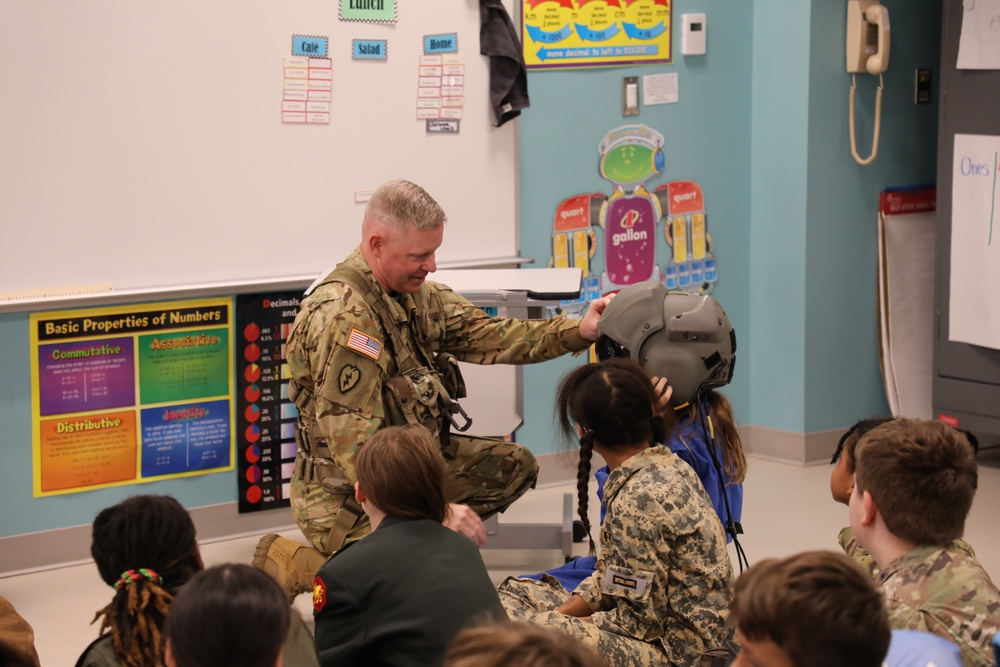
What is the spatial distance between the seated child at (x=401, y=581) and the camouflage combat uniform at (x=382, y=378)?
2.58 ft

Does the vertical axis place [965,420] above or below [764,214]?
below

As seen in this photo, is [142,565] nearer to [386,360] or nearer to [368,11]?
[386,360]

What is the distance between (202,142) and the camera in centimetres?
404

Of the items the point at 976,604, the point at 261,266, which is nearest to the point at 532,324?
the point at 261,266

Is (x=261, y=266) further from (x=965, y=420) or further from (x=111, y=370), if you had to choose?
(x=965, y=420)

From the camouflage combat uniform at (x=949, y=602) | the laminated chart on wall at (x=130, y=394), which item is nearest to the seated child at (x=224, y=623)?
the camouflage combat uniform at (x=949, y=602)

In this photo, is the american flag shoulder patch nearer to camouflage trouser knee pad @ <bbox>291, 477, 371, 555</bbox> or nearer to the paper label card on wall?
camouflage trouser knee pad @ <bbox>291, 477, 371, 555</bbox>

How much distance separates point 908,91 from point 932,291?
2.87 ft

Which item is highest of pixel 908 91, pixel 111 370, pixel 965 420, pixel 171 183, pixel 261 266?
Answer: pixel 908 91

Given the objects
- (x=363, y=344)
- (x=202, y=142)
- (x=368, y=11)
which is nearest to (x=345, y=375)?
(x=363, y=344)

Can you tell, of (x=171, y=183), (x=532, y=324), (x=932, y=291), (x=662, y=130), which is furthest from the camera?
(x=932, y=291)

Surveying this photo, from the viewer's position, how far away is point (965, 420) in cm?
504

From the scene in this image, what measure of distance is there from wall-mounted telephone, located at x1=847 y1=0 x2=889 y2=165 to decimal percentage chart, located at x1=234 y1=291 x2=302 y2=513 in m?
2.44

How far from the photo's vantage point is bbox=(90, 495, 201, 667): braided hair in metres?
1.94
